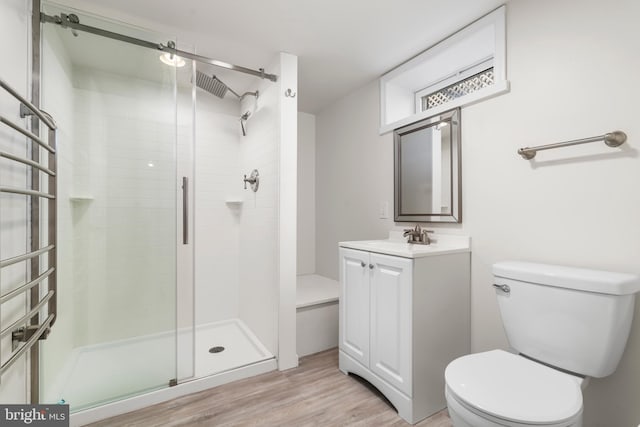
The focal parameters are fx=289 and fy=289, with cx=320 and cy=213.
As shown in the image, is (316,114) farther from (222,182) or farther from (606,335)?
(606,335)

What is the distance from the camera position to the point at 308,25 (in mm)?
1734

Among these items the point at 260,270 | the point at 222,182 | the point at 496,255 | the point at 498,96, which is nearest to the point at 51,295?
the point at 260,270

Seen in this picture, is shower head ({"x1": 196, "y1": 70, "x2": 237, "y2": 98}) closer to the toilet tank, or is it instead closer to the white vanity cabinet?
the white vanity cabinet

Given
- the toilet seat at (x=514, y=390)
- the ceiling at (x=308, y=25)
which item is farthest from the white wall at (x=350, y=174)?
the toilet seat at (x=514, y=390)

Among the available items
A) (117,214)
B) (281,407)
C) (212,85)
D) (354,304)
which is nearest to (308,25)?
(212,85)

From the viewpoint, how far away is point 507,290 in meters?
1.34

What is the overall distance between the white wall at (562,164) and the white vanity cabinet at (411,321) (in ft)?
0.59

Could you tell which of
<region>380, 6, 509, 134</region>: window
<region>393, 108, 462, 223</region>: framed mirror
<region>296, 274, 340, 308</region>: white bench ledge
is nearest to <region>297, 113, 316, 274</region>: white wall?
<region>296, 274, 340, 308</region>: white bench ledge

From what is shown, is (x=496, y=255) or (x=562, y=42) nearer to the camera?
(x=562, y=42)

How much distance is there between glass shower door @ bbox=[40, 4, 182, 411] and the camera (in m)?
1.65

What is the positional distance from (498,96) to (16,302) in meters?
2.48

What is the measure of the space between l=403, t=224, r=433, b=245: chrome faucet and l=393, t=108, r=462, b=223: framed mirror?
10 cm

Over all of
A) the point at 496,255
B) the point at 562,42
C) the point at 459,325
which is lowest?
the point at 459,325

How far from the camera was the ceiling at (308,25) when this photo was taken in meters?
1.57
